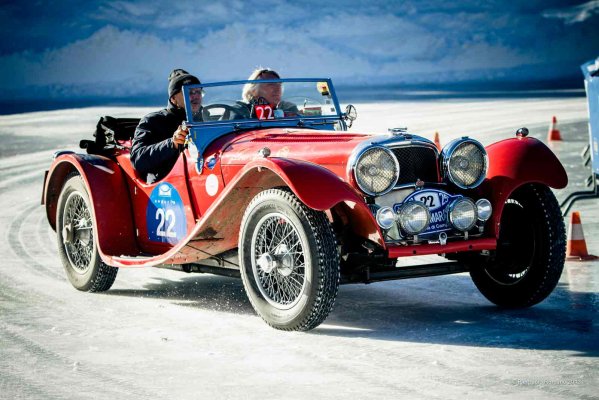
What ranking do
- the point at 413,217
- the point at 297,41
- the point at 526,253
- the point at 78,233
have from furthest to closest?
the point at 297,41 → the point at 78,233 → the point at 526,253 → the point at 413,217

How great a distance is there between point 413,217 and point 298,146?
3.18ft

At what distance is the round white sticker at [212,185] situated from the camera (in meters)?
6.95

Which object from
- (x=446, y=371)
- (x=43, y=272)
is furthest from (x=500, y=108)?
(x=446, y=371)

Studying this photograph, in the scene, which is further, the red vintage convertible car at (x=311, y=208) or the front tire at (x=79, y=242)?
the front tire at (x=79, y=242)

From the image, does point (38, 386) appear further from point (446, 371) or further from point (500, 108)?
point (500, 108)

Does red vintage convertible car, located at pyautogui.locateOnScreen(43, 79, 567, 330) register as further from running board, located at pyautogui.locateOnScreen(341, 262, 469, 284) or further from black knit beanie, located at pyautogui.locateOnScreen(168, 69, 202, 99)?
black knit beanie, located at pyautogui.locateOnScreen(168, 69, 202, 99)

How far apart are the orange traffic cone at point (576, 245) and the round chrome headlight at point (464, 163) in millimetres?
2253

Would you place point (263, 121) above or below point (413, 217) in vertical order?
above

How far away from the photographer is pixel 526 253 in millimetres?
6805

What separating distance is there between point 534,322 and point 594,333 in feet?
1.41

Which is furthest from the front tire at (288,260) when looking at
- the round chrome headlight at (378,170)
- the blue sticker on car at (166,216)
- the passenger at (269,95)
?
the passenger at (269,95)

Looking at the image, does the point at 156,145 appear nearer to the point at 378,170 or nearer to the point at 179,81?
the point at 179,81

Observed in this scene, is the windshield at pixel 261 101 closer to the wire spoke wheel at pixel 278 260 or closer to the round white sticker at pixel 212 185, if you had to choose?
the round white sticker at pixel 212 185

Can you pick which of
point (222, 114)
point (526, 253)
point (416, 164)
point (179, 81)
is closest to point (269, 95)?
point (222, 114)
